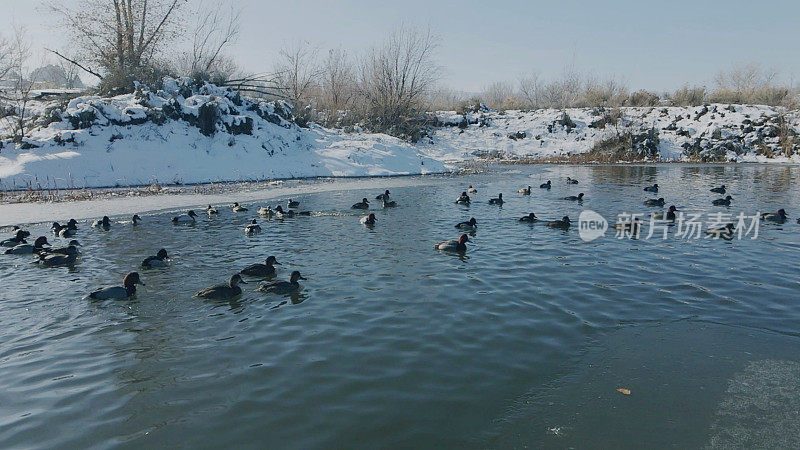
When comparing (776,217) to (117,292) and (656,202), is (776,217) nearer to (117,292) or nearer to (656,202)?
(656,202)

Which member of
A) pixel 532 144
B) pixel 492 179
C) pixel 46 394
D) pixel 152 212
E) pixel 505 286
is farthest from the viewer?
pixel 532 144

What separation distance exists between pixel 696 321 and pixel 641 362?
2.11 m

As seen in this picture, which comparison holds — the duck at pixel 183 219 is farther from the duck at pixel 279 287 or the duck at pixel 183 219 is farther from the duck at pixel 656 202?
the duck at pixel 656 202

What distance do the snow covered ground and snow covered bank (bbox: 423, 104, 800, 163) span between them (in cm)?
13

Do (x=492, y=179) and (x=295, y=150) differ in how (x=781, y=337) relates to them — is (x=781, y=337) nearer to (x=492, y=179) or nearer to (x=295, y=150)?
(x=492, y=179)

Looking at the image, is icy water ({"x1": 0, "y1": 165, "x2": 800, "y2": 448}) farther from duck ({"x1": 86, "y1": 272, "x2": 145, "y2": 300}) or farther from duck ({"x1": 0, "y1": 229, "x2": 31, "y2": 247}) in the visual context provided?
duck ({"x1": 0, "y1": 229, "x2": 31, "y2": 247})

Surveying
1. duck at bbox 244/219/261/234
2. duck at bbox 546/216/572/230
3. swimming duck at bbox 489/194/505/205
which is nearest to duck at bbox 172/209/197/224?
duck at bbox 244/219/261/234

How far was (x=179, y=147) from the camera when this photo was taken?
32.0 meters

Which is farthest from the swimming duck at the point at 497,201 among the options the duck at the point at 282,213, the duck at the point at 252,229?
the duck at the point at 252,229

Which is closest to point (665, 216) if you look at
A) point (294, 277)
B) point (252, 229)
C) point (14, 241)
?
point (294, 277)

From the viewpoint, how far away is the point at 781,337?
7648mm

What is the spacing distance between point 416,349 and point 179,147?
2895cm

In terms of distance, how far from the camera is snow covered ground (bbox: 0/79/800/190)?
1118 inches

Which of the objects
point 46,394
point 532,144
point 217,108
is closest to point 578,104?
point 532,144
